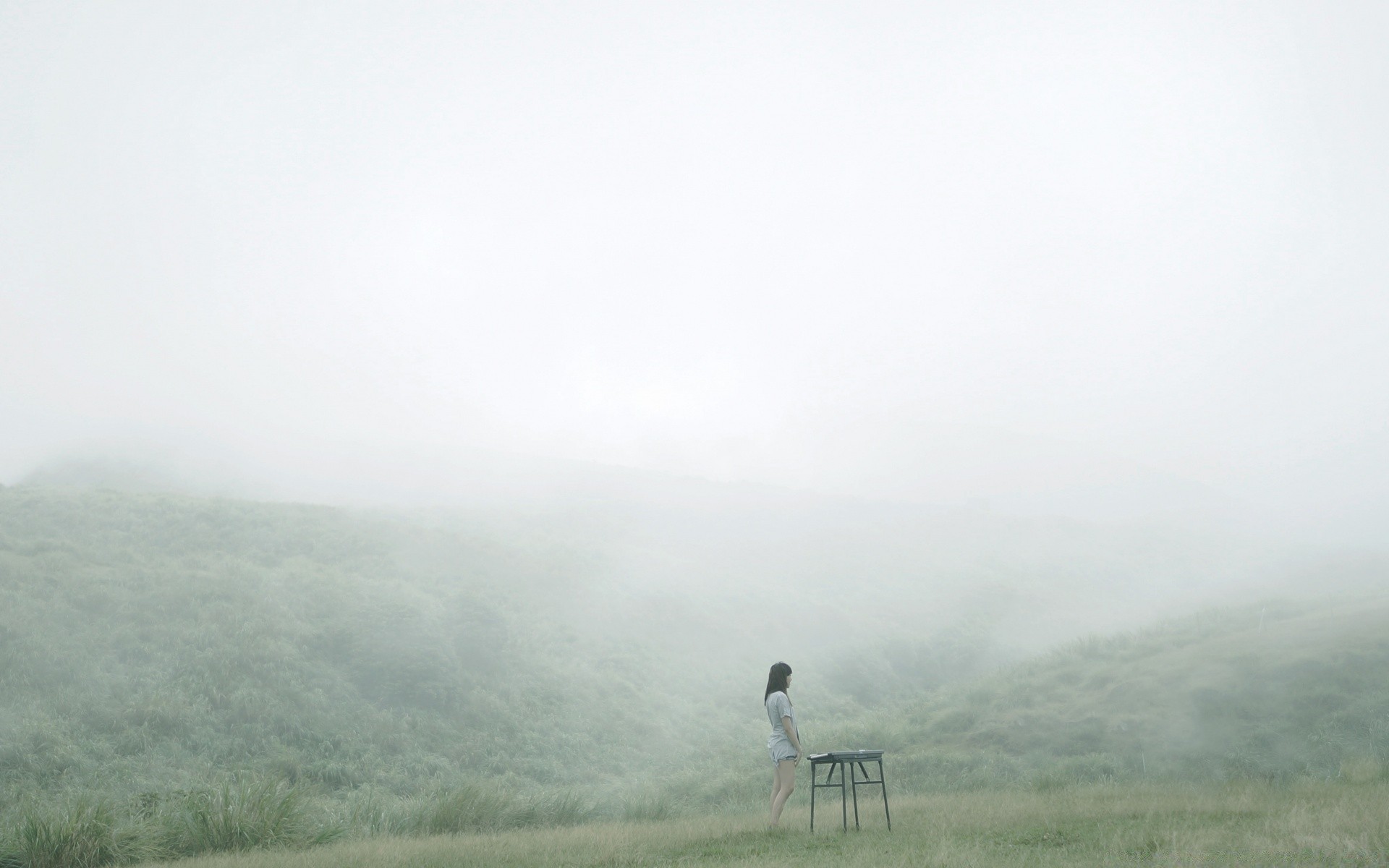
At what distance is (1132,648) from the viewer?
3075 cm

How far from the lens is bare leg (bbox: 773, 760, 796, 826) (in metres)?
11.8

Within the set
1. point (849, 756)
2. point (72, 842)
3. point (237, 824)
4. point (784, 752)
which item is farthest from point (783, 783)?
point (72, 842)

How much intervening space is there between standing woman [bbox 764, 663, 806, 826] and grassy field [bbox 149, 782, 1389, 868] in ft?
2.31

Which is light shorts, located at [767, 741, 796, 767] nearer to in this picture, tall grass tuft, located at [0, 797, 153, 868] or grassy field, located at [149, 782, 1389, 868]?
grassy field, located at [149, 782, 1389, 868]

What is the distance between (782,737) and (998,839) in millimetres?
3096

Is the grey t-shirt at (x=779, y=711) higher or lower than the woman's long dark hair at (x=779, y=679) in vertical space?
lower

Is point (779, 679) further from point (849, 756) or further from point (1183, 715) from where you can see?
point (1183, 715)

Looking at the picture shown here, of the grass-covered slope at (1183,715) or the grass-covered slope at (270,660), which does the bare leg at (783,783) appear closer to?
the grass-covered slope at (1183,715)

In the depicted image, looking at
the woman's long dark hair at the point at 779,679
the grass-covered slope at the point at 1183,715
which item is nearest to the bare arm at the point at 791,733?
the woman's long dark hair at the point at 779,679

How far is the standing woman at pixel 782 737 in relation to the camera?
11.6 metres

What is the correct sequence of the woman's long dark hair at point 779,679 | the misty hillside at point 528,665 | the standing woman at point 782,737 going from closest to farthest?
1. the standing woman at point 782,737
2. the woman's long dark hair at point 779,679
3. the misty hillside at point 528,665

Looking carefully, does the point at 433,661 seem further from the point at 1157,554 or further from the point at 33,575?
the point at 1157,554

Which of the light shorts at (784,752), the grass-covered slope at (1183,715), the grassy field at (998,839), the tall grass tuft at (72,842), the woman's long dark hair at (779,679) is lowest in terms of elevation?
the grass-covered slope at (1183,715)

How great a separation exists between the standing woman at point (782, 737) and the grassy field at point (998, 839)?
2.31 feet
